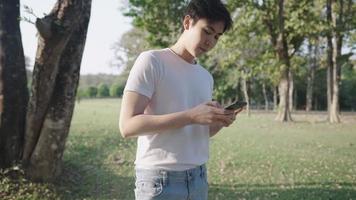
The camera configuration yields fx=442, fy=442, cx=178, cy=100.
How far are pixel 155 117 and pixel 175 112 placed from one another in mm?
135

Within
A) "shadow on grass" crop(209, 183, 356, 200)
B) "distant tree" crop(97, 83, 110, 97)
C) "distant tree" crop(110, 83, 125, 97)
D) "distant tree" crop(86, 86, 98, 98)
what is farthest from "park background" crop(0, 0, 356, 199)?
"distant tree" crop(86, 86, 98, 98)

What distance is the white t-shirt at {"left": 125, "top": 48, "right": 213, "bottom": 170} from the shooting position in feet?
6.39

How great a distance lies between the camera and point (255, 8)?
63.7ft

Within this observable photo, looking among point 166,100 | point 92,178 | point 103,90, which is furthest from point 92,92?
point 166,100

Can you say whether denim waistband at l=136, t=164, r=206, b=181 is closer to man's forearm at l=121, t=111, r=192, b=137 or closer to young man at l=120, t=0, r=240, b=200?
young man at l=120, t=0, r=240, b=200

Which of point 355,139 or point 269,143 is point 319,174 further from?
point 355,139

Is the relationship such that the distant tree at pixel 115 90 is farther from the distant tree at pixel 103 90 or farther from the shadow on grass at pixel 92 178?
the shadow on grass at pixel 92 178

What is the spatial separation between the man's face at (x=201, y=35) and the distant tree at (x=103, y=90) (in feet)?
154

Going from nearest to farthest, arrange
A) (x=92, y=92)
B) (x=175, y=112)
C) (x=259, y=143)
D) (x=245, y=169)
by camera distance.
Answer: (x=175, y=112), (x=245, y=169), (x=259, y=143), (x=92, y=92)

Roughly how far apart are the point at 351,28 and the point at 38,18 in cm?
1780

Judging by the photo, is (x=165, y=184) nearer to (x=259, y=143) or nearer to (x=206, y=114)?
(x=206, y=114)

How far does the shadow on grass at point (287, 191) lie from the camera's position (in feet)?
19.5

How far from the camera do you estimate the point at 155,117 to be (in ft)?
6.16

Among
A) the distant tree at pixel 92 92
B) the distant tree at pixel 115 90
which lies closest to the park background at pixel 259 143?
the distant tree at pixel 115 90
